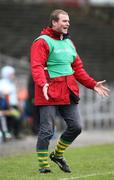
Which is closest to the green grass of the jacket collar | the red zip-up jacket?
the red zip-up jacket

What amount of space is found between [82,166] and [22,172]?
1213 mm

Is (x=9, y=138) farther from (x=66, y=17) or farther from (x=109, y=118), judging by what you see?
(x=66, y=17)

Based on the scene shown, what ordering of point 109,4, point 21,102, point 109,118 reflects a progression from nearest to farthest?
1. point 21,102
2. point 109,118
3. point 109,4

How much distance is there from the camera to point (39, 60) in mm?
10781

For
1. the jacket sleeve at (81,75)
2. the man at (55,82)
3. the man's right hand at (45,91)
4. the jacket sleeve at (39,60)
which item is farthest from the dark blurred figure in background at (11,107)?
the man's right hand at (45,91)

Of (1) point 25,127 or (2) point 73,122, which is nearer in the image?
(2) point 73,122

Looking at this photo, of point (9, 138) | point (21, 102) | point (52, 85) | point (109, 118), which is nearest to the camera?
point (52, 85)

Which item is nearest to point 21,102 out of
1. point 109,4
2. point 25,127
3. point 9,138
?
point 25,127

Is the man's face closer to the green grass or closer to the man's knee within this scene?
the man's knee

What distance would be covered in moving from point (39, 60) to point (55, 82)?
1.30 feet

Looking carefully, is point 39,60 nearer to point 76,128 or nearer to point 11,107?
point 76,128

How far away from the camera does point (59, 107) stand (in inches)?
439

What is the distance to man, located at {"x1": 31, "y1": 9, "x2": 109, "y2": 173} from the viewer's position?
10898 millimetres

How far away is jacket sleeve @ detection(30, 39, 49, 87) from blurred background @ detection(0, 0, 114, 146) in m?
9.96
